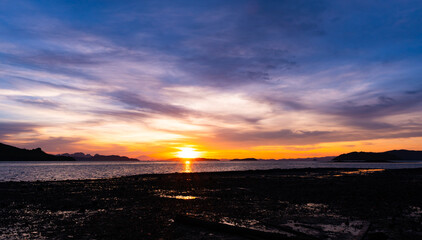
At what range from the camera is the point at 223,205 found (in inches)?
776

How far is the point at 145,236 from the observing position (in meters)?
11.7

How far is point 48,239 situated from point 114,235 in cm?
267

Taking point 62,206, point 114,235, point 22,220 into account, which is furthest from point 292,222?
point 62,206

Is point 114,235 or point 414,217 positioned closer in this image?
point 114,235

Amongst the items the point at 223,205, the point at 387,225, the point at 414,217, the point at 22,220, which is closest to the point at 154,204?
the point at 223,205

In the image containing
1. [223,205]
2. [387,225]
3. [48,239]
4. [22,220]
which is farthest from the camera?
[223,205]

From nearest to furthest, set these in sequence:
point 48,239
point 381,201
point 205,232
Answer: point 48,239 < point 205,232 < point 381,201

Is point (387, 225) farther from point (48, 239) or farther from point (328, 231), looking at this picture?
point (48, 239)

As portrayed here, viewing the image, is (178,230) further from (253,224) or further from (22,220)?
(22,220)

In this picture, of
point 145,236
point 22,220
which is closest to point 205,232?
point 145,236

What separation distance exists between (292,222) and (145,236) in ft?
25.0

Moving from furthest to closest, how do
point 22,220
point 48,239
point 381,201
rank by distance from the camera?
point 381,201 < point 22,220 < point 48,239

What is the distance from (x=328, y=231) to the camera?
1255cm

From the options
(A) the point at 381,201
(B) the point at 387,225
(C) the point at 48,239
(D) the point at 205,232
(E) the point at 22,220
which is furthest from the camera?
(A) the point at 381,201
